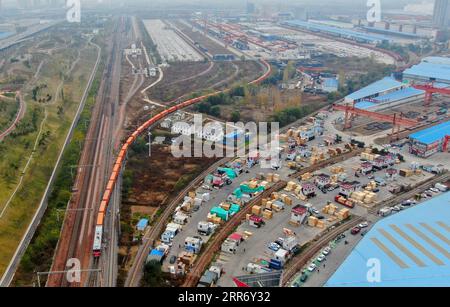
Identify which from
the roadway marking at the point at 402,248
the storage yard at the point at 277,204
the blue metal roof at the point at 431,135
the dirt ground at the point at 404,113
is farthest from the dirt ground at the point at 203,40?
the roadway marking at the point at 402,248

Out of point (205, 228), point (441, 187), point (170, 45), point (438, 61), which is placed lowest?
point (441, 187)

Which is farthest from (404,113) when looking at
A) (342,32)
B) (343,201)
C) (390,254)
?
(342,32)

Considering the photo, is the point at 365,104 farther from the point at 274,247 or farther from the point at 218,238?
the point at 218,238

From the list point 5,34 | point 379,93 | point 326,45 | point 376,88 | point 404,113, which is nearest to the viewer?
point 404,113

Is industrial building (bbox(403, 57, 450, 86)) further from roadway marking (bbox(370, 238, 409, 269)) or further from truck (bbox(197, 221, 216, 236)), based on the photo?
truck (bbox(197, 221, 216, 236))

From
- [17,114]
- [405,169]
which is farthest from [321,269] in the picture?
[17,114]
